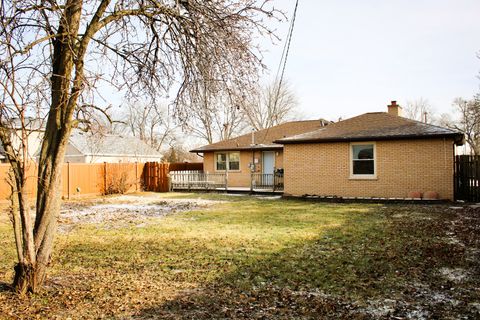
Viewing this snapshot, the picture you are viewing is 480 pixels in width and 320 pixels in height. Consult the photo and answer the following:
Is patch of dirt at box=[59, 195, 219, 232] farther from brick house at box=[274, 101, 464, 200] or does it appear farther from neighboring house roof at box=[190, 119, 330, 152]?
neighboring house roof at box=[190, 119, 330, 152]

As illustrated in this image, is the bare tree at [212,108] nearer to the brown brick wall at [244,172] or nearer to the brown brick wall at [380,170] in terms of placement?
the brown brick wall at [380,170]

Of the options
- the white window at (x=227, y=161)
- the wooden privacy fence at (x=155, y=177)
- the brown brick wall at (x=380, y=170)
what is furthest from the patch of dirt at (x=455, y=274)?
the wooden privacy fence at (x=155, y=177)

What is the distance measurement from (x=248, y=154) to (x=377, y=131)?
31.5ft

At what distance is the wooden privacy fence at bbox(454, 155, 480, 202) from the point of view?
50.6ft

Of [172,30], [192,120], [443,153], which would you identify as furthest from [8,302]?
[443,153]

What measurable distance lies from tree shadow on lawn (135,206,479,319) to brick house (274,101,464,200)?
342 inches

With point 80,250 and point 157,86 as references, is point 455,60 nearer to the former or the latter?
point 157,86

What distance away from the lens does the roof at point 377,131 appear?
51.5 ft

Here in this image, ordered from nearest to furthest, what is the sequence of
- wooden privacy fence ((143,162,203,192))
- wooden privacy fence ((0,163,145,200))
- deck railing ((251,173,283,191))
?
wooden privacy fence ((0,163,145,200)) → deck railing ((251,173,283,191)) → wooden privacy fence ((143,162,203,192))

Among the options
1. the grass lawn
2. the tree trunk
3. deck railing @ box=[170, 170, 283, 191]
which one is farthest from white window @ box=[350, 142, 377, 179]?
the tree trunk

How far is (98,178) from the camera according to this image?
888 inches

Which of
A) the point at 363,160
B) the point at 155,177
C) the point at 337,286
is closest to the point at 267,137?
the point at 155,177

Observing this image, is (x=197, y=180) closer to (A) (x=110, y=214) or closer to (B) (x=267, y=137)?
(B) (x=267, y=137)

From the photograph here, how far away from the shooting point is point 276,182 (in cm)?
2233
